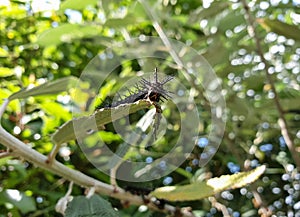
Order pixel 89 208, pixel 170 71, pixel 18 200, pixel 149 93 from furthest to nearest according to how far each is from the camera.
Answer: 1. pixel 170 71
2. pixel 18 200
3. pixel 89 208
4. pixel 149 93

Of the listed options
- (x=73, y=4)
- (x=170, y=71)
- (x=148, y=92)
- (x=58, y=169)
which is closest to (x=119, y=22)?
(x=73, y=4)

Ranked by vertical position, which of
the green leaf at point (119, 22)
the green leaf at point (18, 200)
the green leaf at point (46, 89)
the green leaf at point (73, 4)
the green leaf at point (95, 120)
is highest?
the green leaf at point (73, 4)

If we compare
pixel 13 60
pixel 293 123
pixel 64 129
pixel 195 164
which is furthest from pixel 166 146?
pixel 64 129

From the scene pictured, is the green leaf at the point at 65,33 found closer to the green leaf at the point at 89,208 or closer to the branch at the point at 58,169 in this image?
the branch at the point at 58,169

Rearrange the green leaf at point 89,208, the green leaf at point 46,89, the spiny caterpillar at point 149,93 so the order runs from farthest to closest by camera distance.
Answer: the green leaf at point 46,89 → the green leaf at point 89,208 → the spiny caterpillar at point 149,93

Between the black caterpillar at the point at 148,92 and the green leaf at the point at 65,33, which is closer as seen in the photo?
the black caterpillar at the point at 148,92

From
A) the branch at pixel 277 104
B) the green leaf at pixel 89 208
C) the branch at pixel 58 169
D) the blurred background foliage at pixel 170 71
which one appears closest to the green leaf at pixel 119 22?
the blurred background foliage at pixel 170 71

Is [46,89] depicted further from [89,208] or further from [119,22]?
[119,22]
